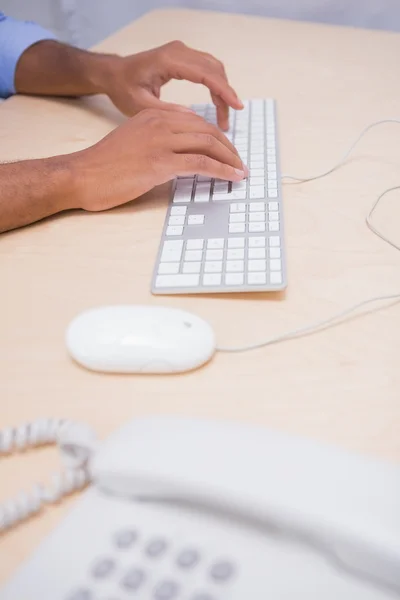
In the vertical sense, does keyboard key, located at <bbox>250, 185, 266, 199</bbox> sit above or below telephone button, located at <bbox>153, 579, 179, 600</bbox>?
above

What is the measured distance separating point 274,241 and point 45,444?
30 cm

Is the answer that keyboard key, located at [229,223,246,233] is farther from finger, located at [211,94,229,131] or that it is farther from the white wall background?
the white wall background

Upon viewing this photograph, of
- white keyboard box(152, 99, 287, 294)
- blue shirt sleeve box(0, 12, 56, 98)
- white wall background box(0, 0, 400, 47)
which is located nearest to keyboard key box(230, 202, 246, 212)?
white keyboard box(152, 99, 287, 294)

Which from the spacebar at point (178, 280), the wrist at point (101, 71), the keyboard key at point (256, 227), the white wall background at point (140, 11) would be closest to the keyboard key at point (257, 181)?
the keyboard key at point (256, 227)

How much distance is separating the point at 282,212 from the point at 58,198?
253 millimetres

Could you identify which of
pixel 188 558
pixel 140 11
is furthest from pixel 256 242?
pixel 140 11

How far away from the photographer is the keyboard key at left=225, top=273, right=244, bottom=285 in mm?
570

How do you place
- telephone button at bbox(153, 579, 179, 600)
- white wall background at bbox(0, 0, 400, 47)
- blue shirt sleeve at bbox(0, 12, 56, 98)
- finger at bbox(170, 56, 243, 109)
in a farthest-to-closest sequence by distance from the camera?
white wall background at bbox(0, 0, 400, 47), blue shirt sleeve at bbox(0, 12, 56, 98), finger at bbox(170, 56, 243, 109), telephone button at bbox(153, 579, 179, 600)

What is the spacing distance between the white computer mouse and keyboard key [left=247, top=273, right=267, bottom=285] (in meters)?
0.08

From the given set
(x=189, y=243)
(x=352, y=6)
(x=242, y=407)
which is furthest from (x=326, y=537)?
(x=352, y=6)

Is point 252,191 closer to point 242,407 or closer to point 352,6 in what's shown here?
point 242,407

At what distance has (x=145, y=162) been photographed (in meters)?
0.71

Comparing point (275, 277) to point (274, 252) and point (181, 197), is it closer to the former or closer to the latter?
point (274, 252)

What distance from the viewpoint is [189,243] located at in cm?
63
